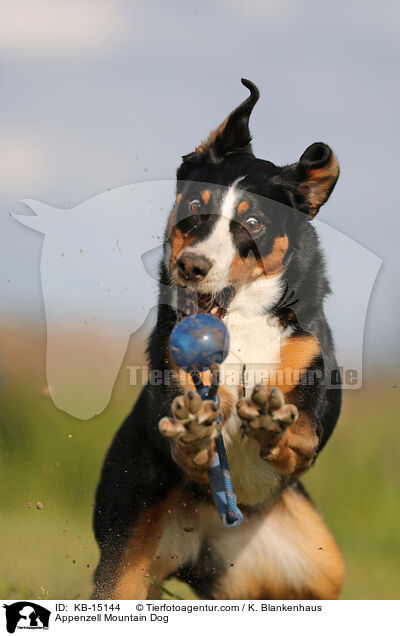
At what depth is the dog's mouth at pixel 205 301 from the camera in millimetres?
3262

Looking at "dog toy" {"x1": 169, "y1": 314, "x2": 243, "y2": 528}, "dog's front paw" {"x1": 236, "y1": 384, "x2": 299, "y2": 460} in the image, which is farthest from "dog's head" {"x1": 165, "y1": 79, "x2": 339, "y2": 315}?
"dog's front paw" {"x1": 236, "y1": 384, "x2": 299, "y2": 460}

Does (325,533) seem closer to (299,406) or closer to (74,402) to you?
(299,406)

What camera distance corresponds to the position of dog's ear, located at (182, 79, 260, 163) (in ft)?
11.6

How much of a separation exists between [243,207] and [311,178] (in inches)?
17.1

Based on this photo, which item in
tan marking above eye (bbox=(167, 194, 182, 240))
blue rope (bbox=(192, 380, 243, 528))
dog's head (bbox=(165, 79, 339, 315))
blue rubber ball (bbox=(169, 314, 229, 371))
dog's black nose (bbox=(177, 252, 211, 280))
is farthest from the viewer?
tan marking above eye (bbox=(167, 194, 182, 240))

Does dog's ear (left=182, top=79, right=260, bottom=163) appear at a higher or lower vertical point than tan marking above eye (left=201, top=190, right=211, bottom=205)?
higher

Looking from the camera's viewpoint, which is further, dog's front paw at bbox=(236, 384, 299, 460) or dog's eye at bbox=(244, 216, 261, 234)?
dog's eye at bbox=(244, 216, 261, 234)

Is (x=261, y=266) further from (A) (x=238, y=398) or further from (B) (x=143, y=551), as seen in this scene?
(B) (x=143, y=551)

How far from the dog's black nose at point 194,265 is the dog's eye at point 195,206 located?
383 millimetres

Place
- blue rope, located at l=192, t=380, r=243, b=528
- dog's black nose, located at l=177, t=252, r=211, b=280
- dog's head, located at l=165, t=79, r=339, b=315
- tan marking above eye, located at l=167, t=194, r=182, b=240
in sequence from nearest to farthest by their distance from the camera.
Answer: blue rope, located at l=192, t=380, r=243, b=528, dog's black nose, located at l=177, t=252, r=211, b=280, dog's head, located at l=165, t=79, r=339, b=315, tan marking above eye, located at l=167, t=194, r=182, b=240

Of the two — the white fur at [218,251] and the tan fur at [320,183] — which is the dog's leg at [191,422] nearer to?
the white fur at [218,251]

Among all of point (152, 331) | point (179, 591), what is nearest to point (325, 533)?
point (179, 591)
